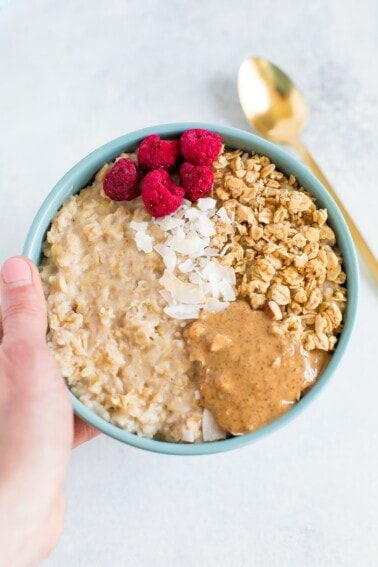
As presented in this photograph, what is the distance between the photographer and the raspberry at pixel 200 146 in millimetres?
1718

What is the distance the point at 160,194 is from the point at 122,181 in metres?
0.09

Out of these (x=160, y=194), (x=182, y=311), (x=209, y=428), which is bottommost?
(x=209, y=428)

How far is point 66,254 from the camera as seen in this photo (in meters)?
1.73

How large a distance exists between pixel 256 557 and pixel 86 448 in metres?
0.49

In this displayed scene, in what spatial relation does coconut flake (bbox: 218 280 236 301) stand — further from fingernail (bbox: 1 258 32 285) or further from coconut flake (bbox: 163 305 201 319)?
fingernail (bbox: 1 258 32 285)

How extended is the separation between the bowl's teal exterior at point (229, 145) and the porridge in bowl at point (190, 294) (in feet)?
0.08

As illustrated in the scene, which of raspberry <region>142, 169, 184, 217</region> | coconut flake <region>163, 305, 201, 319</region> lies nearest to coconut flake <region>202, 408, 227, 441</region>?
coconut flake <region>163, 305, 201, 319</region>

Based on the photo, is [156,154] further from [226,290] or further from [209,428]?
[209,428]

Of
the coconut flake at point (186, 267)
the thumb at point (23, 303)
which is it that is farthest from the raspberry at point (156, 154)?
the thumb at point (23, 303)

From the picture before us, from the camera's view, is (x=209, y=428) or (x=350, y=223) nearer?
(x=209, y=428)

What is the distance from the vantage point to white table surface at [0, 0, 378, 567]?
1923 mm

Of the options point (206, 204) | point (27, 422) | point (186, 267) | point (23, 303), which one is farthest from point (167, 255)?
point (27, 422)

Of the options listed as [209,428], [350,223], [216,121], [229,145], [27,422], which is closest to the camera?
[27,422]

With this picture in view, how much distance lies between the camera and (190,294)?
1686mm
